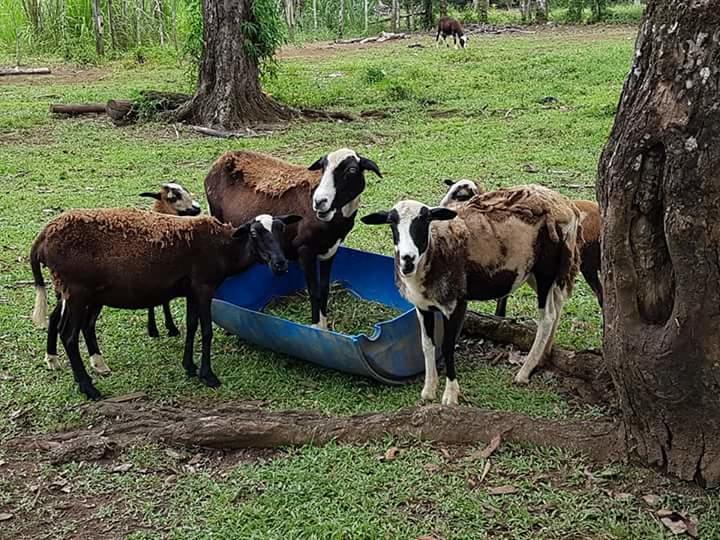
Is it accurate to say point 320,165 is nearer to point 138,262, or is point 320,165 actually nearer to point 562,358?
point 138,262

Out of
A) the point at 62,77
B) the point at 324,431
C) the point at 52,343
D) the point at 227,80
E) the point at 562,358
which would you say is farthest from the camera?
the point at 62,77

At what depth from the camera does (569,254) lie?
19.1 ft

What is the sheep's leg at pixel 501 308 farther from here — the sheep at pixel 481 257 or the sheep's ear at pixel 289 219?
the sheep's ear at pixel 289 219

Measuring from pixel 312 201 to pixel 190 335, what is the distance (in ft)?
4.37

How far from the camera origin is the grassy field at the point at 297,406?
164 inches

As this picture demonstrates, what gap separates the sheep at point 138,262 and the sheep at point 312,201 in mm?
296

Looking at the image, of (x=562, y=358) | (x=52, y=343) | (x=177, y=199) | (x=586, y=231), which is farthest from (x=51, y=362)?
(x=586, y=231)

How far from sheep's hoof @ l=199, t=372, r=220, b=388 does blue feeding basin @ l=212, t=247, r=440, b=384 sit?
1.44 feet

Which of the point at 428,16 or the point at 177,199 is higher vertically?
the point at 428,16

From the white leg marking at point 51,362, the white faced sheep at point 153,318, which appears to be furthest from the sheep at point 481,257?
the white leg marking at point 51,362

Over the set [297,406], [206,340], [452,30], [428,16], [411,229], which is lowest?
[297,406]

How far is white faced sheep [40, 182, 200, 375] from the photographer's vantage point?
6.27 m

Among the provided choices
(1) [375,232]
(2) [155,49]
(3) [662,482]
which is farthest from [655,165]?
(2) [155,49]

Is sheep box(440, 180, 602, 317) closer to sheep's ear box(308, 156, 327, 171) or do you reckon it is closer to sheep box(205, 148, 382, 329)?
sheep box(205, 148, 382, 329)
